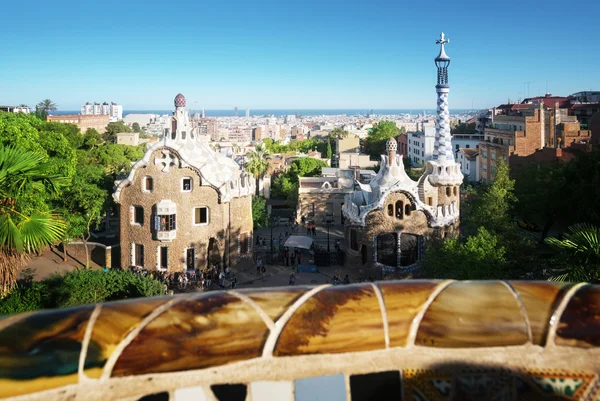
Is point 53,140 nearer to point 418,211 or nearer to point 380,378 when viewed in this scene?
point 418,211

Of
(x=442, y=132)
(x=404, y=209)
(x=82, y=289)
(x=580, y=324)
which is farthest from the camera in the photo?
(x=442, y=132)

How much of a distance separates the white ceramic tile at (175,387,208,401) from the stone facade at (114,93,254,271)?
90.7 feet

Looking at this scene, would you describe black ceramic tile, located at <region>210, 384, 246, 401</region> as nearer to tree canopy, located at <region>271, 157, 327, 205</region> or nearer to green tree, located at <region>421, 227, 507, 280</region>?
green tree, located at <region>421, 227, 507, 280</region>

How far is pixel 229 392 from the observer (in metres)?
4.04

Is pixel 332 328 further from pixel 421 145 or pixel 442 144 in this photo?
pixel 421 145

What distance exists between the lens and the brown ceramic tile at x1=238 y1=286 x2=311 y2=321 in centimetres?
420

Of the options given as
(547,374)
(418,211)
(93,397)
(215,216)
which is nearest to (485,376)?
(547,374)

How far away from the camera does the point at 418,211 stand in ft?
98.0

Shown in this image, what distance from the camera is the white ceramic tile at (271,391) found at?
13.2ft

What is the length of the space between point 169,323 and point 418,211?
1060 inches

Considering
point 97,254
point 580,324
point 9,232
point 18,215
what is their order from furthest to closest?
point 97,254 < point 18,215 < point 9,232 < point 580,324

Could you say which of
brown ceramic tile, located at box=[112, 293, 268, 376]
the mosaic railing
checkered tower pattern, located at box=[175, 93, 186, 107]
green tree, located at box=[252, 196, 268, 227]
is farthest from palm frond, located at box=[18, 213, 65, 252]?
green tree, located at box=[252, 196, 268, 227]

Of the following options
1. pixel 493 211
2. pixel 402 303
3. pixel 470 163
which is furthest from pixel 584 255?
pixel 470 163

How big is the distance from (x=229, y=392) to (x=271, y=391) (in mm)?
316
